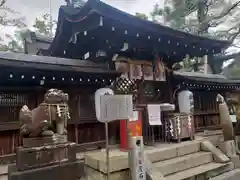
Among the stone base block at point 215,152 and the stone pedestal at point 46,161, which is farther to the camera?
the stone base block at point 215,152

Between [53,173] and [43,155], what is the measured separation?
408 mm

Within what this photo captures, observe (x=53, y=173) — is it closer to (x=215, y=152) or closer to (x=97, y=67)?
(x=97, y=67)

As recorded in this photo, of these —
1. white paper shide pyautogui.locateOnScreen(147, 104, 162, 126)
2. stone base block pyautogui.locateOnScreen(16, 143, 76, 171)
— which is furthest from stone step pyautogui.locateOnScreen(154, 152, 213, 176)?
stone base block pyautogui.locateOnScreen(16, 143, 76, 171)

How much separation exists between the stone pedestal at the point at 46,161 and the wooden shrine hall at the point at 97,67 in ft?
5.58

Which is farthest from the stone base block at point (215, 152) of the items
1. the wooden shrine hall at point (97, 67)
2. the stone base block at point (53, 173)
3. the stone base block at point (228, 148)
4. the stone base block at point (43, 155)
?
the stone base block at point (43, 155)

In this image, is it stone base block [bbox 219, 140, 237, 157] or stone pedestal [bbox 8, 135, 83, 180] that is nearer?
stone pedestal [bbox 8, 135, 83, 180]

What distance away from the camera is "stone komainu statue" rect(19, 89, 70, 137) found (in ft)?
12.4

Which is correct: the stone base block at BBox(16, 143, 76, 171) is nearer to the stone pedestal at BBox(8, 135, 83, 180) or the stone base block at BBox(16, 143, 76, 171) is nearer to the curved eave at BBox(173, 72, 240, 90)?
the stone pedestal at BBox(8, 135, 83, 180)

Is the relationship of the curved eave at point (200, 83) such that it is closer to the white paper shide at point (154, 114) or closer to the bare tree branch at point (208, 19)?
the white paper shide at point (154, 114)

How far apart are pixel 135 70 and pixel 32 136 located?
4070 millimetres

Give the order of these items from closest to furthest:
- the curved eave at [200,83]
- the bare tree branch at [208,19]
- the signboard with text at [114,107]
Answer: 1. the signboard with text at [114,107]
2. the curved eave at [200,83]
3. the bare tree branch at [208,19]

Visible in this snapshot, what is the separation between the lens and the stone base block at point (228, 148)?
6.07 meters

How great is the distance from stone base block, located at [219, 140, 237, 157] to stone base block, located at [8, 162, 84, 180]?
15.1ft

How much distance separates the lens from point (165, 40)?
21.5 ft
